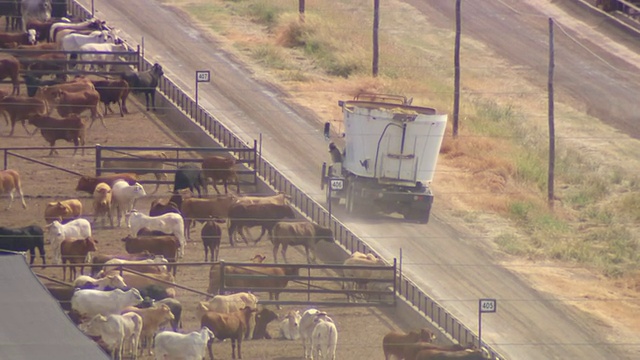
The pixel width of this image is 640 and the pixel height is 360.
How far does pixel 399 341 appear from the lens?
2900cm

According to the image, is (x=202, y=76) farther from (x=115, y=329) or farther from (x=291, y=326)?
(x=115, y=329)

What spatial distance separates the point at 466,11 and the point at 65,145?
25.5 m

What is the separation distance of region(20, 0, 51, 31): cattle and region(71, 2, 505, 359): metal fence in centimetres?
207

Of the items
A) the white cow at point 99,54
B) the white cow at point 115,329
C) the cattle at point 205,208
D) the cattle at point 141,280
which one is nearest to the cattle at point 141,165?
the cattle at point 205,208

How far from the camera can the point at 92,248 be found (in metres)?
32.7

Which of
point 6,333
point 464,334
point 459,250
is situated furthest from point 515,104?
point 6,333

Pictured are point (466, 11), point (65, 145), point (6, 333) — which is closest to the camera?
point (6, 333)

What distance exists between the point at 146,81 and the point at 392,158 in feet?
31.2

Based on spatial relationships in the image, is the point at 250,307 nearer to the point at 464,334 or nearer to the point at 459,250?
the point at 464,334

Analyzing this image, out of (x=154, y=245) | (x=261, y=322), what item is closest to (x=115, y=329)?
(x=261, y=322)

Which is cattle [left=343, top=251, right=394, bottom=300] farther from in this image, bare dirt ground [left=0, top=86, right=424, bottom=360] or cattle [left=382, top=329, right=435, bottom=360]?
cattle [left=382, top=329, right=435, bottom=360]

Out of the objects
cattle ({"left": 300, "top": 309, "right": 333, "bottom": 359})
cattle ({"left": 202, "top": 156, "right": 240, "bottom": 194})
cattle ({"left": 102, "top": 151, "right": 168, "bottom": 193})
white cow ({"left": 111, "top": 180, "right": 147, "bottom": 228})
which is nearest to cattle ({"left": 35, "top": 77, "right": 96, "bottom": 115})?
cattle ({"left": 102, "top": 151, "right": 168, "bottom": 193})

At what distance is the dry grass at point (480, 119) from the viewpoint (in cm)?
4184

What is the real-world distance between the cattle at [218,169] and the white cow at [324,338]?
36.0 feet
